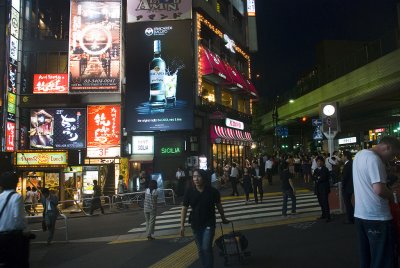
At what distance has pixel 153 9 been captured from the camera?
27.6 m

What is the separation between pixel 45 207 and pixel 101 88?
49.5 ft

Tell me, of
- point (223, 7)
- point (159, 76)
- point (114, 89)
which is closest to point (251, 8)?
point (223, 7)

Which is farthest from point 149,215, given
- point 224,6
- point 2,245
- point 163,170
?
point 224,6

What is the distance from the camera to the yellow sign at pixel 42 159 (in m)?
22.0

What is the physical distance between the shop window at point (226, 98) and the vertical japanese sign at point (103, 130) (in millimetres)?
10978

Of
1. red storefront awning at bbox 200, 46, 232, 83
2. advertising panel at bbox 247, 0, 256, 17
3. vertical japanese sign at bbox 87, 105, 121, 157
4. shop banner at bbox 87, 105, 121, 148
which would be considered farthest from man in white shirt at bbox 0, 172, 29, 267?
advertising panel at bbox 247, 0, 256, 17

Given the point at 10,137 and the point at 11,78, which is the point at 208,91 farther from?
the point at 10,137

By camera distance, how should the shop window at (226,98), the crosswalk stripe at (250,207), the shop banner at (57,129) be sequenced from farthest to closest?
the shop window at (226,98) < the shop banner at (57,129) < the crosswalk stripe at (250,207)

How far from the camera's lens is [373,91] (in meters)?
25.4

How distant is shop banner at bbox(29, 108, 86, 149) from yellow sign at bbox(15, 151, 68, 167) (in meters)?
3.96

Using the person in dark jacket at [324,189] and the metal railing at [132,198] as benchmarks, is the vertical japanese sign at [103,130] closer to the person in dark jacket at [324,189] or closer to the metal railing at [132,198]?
the metal railing at [132,198]

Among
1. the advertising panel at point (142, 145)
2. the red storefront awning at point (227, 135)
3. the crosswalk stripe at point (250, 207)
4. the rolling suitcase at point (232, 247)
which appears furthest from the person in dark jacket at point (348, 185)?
the red storefront awning at point (227, 135)

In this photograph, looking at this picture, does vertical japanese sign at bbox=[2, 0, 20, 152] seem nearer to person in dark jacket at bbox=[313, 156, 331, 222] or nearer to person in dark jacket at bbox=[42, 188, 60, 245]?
person in dark jacket at bbox=[42, 188, 60, 245]

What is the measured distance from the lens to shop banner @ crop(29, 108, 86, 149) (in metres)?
26.2
